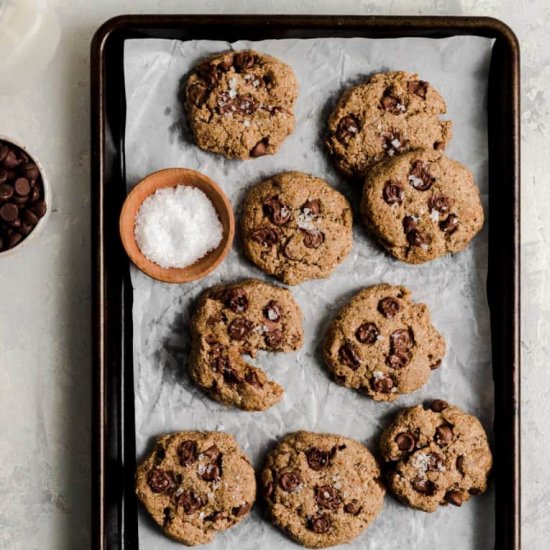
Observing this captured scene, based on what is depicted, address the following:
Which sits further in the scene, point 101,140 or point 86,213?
point 86,213

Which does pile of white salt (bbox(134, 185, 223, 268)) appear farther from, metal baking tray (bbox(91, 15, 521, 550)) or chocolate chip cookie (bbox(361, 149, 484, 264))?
chocolate chip cookie (bbox(361, 149, 484, 264))

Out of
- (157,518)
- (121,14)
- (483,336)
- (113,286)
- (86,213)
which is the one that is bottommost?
(157,518)

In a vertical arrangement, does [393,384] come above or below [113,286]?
below

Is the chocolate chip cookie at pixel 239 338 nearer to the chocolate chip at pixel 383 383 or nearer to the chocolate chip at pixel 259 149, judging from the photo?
the chocolate chip at pixel 383 383

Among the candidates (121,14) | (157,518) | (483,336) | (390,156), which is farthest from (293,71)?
(157,518)

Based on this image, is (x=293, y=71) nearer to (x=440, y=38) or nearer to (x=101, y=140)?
(x=440, y=38)

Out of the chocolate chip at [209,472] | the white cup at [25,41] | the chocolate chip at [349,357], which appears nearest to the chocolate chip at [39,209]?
the white cup at [25,41]
